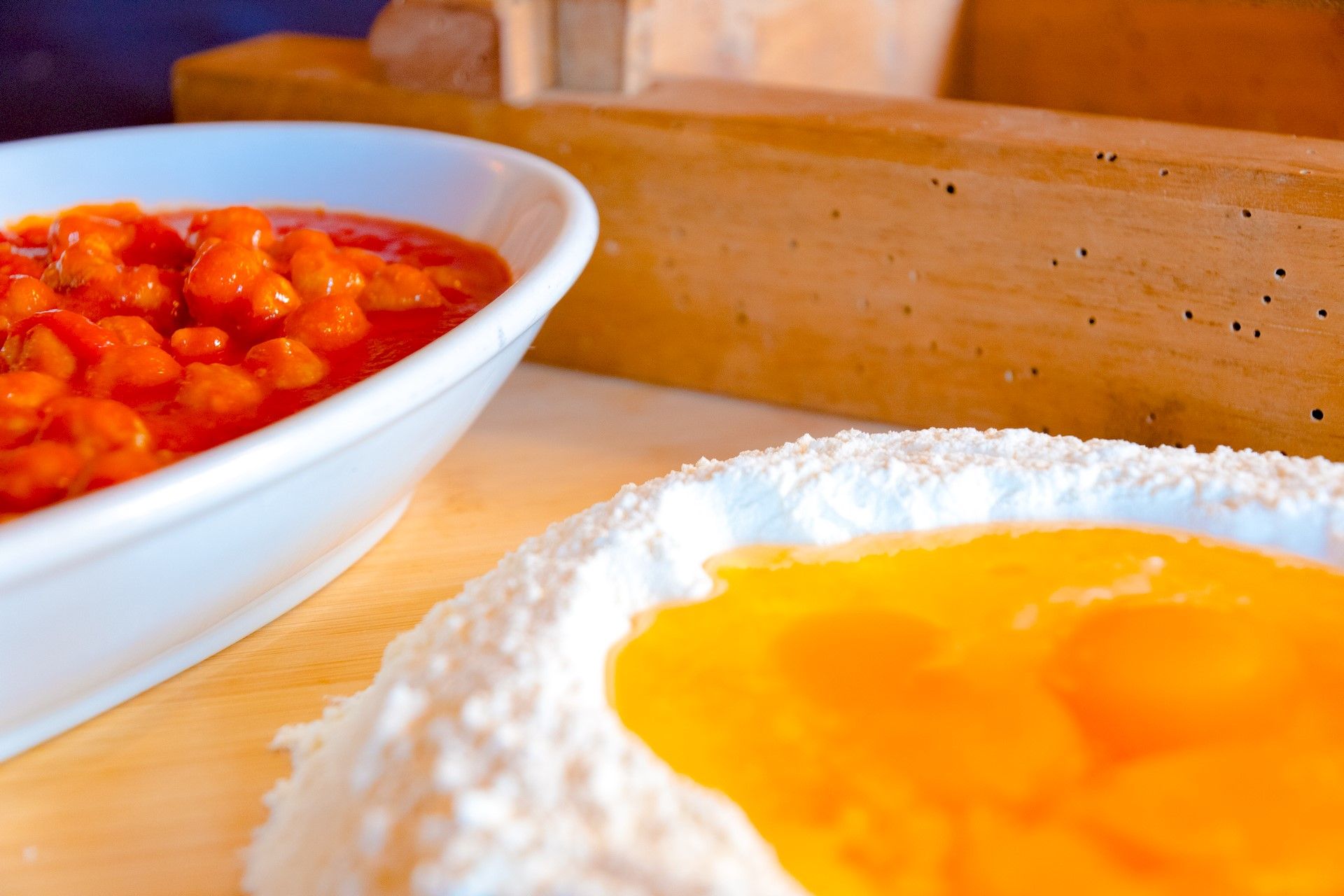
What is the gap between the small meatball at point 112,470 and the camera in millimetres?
570

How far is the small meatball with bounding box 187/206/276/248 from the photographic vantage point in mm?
855

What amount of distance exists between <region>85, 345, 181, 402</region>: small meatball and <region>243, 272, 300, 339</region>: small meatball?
8 cm

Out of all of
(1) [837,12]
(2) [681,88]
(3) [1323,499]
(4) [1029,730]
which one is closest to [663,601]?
(4) [1029,730]

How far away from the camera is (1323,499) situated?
608 millimetres

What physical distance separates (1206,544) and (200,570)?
1.57 feet

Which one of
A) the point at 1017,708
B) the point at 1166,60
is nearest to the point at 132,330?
the point at 1017,708

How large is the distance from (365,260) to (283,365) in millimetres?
176

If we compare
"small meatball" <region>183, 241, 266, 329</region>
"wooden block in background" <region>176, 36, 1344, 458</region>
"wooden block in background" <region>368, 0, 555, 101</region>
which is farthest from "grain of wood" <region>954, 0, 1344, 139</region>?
"small meatball" <region>183, 241, 266, 329</region>

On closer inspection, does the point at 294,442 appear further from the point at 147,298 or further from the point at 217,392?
the point at 147,298

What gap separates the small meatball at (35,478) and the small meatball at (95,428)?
1 cm

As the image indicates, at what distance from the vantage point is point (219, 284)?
76 centimetres

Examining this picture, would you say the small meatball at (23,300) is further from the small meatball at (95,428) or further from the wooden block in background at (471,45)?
the wooden block in background at (471,45)

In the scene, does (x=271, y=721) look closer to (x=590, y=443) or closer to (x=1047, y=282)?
(x=590, y=443)

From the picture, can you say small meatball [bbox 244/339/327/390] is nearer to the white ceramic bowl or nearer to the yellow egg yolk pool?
the white ceramic bowl
